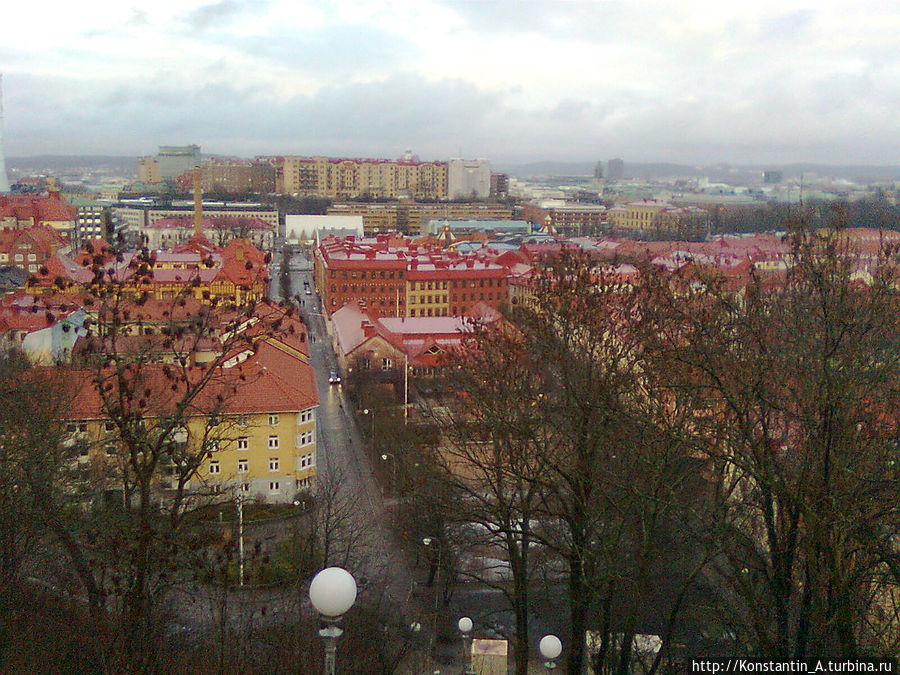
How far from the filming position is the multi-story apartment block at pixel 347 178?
47.5 metres

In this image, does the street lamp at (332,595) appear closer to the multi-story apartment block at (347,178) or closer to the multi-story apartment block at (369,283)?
the multi-story apartment block at (369,283)

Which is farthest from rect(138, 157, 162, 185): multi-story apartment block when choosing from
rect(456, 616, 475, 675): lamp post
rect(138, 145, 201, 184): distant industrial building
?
rect(456, 616, 475, 675): lamp post

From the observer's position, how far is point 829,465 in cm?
254

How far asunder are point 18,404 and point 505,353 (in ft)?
7.86

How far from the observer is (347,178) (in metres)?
48.0

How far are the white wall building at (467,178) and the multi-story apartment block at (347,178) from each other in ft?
5.87

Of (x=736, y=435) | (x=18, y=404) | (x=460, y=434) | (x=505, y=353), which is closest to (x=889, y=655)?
(x=736, y=435)

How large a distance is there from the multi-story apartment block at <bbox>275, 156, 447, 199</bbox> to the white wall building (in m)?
1.79

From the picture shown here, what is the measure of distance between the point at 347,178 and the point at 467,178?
771 cm

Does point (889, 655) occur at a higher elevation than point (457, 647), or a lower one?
higher

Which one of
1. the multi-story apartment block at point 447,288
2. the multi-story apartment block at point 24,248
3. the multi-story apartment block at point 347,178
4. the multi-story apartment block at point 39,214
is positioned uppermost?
the multi-story apartment block at point 347,178

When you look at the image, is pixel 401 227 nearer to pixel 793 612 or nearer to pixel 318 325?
pixel 318 325

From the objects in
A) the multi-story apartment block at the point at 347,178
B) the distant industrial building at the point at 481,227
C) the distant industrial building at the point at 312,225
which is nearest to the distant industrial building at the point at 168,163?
the multi-story apartment block at the point at 347,178

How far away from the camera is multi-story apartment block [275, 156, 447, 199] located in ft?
156
